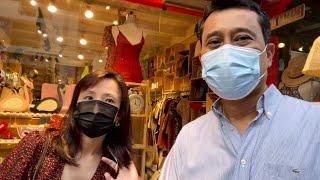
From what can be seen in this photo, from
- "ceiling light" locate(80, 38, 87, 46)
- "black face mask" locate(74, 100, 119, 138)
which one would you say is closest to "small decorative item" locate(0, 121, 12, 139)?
"black face mask" locate(74, 100, 119, 138)

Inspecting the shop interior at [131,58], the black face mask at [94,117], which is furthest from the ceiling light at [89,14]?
the black face mask at [94,117]

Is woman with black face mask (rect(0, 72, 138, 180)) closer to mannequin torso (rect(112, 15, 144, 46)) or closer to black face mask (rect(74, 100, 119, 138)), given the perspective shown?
black face mask (rect(74, 100, 119, 138))

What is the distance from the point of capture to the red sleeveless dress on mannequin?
367 centimetres

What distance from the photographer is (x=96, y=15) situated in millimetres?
4668

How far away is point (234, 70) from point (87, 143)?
98cm

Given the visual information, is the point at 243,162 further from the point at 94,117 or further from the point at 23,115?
the point at 23,115

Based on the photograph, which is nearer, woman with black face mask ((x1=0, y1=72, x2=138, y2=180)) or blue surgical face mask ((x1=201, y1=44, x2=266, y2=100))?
blue surgical face mask ((x1=201, y1=44, x2=266, y2=100))

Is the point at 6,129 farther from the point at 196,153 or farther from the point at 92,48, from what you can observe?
the point at 196,153

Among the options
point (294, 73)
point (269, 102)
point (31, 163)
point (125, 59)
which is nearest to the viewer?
point (269, 102)

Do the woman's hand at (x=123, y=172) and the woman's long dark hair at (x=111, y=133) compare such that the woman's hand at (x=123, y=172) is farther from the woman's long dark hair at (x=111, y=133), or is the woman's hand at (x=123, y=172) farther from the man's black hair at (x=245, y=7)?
the man's black hair at (x=245, y=7)

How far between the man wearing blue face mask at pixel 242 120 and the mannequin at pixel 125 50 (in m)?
2.54

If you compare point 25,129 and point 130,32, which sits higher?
point 130,32

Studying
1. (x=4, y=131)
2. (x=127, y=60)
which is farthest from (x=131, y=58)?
(x=4, y=131)

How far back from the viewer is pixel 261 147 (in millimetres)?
971
